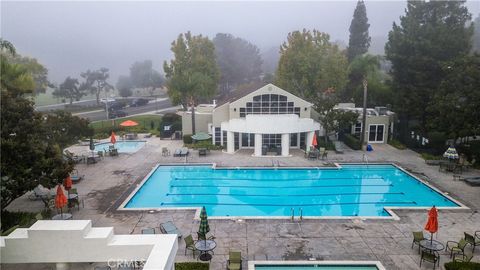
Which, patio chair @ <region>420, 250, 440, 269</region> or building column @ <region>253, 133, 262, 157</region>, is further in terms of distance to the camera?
building column @ <region>253, 133, 262, 157</region>

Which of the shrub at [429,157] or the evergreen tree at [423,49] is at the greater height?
the evergreen tree at [423,49]

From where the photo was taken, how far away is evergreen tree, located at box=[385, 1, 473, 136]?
3328 cm

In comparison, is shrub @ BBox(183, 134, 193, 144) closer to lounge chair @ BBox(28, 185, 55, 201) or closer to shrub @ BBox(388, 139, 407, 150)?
lounge chair @ BBox(28, 185, 55, 201)

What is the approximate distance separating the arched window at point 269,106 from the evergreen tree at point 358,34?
4330 cm

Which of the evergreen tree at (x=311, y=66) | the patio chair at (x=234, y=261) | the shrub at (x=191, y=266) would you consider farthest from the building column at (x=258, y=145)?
the shrub at (x=191, y=266)

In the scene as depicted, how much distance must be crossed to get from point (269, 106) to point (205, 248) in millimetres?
21098

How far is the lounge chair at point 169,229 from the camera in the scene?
16325mm

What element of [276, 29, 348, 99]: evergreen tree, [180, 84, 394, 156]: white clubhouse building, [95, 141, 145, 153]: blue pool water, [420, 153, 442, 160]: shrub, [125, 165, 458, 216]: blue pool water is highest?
[276, 29, 348, 99]: evergreen tree

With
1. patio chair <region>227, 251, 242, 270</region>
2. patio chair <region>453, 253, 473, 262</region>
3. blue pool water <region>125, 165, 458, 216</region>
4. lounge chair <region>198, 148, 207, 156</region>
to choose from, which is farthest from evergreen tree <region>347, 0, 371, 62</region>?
patio chair <region>227, 251, 242, 270</region>

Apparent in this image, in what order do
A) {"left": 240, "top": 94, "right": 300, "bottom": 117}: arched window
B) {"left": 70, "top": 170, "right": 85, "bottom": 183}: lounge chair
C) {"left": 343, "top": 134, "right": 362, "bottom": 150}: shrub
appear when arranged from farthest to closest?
{"left": 343, "top": 134, "right": 362, "bottom": 150}: shrub, {"left": 240, "top": 94, "right": 300, "bottom": 117}: arched window, {"left": 70, "top": 170, "right": 85, "bottom": 183}: lounge chair

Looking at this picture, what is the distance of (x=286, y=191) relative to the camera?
Result: 79.5ft

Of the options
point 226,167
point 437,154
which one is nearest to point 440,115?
point 437,154

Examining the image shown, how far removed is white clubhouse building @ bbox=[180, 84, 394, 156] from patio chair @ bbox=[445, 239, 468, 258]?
56.6ft

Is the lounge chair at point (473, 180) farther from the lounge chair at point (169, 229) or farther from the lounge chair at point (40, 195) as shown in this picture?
the lounge chair at point (40, 195)
